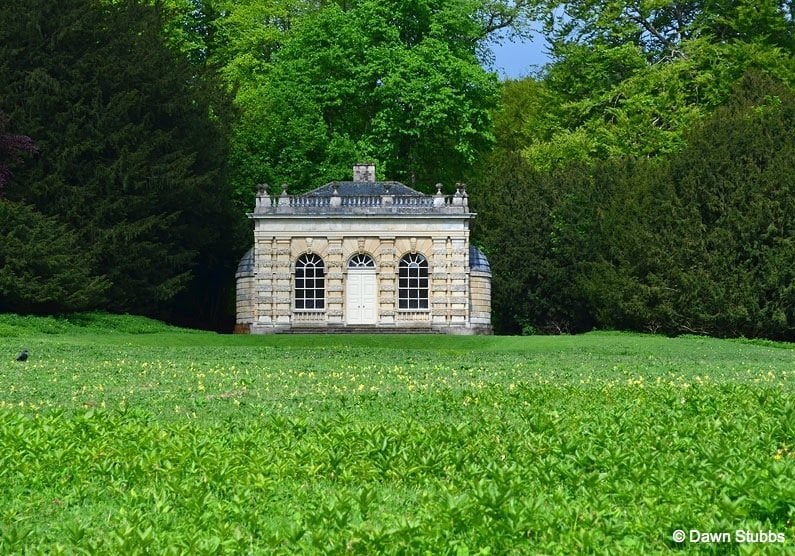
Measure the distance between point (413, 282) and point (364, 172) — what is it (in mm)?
4584

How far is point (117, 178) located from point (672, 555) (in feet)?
120

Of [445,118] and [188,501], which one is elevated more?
[445,118]

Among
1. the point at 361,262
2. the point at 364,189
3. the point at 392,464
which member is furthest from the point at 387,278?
the point at 392,464

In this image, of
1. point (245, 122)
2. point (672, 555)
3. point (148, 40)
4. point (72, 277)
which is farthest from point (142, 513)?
point (245, 122)

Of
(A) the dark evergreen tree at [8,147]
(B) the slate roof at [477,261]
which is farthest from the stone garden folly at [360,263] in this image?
(A) the dark evergreen tree at [8,147]

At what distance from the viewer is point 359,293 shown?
4241 cm

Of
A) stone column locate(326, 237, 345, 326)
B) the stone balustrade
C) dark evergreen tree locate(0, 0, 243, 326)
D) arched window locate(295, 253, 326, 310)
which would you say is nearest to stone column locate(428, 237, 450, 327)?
the stone balustrade

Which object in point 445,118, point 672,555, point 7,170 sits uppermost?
point 445,118

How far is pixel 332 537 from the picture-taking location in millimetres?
7223

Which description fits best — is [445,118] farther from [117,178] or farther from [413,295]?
[117,178]

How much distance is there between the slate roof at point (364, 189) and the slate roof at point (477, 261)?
3076 mm

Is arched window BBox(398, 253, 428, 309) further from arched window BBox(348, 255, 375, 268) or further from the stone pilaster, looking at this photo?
the stone pilaster

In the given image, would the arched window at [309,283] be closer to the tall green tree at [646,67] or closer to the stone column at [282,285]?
the stone column at [282,285]

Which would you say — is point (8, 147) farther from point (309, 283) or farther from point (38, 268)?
point (309, 283)
